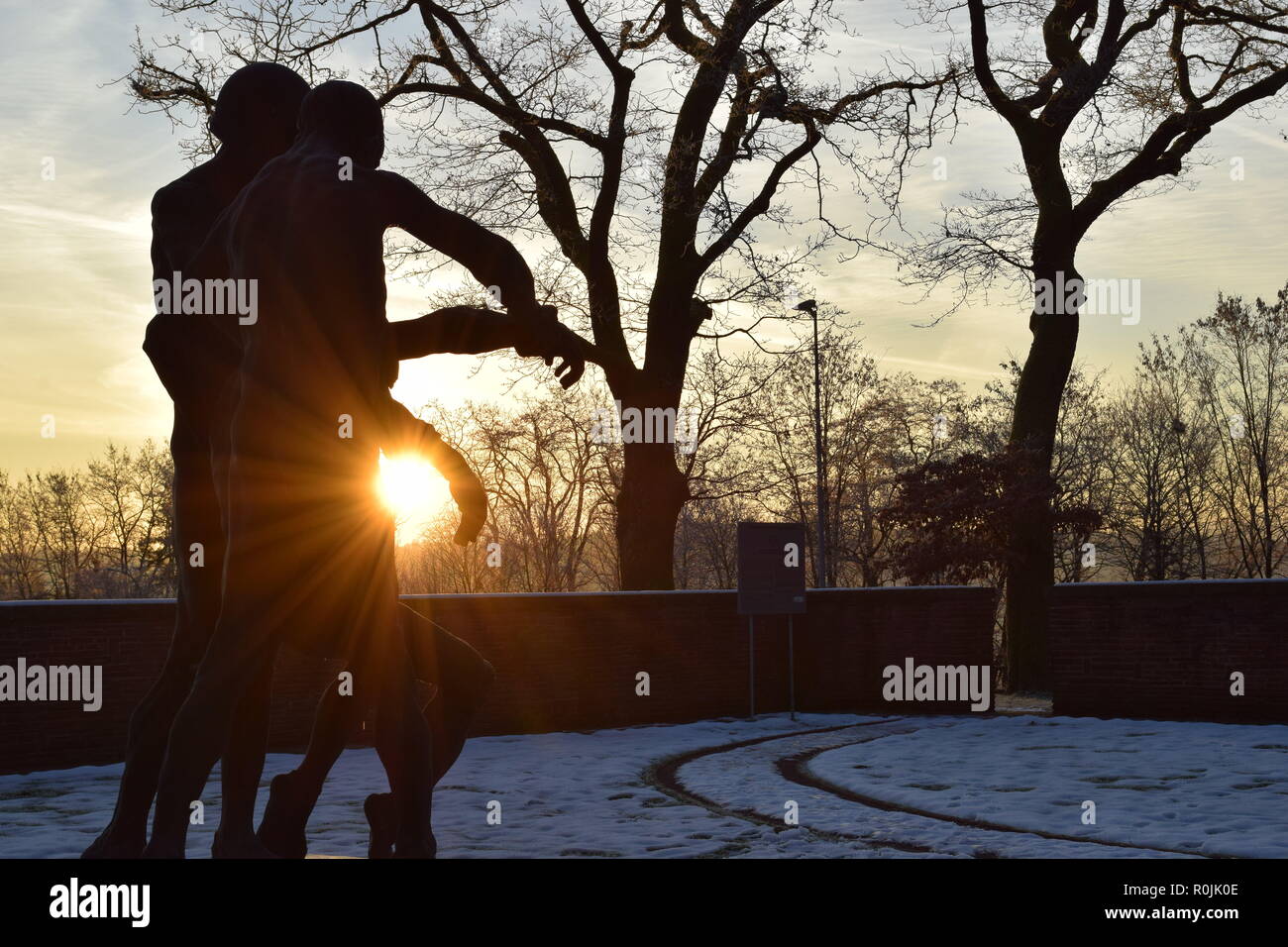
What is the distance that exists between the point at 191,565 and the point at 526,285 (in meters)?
1.30

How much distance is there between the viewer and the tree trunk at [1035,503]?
21422mm

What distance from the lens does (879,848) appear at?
22.9 ft

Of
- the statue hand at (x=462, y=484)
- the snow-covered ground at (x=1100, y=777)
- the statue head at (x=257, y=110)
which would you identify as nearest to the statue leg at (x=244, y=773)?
the statue hand at (x=462, y=484)

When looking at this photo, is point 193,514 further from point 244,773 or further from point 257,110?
point 257,110

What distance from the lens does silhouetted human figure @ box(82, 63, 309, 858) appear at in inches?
142

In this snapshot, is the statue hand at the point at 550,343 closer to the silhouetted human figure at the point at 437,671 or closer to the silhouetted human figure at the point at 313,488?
the silhouetted human figure at the point at 437,671

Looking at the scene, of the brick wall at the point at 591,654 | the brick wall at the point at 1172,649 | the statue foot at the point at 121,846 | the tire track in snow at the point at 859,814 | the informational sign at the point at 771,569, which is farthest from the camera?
the informational sign at the point at 771,569

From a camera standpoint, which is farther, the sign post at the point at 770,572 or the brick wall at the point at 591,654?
the sign post at the point at 770,572

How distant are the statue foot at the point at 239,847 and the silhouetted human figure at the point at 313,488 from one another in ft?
1.45

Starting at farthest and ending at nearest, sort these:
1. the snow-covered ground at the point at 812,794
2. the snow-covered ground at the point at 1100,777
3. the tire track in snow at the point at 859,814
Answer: the snow-covered ground at the point at 1100,777, the snow-covered ground at the point at 812,794, the tire track in snow at the point at 859,814

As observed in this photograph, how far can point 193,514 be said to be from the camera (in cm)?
379

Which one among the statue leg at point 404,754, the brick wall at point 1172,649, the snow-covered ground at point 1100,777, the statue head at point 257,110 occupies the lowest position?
the snow-covered ground at point 1100,777
